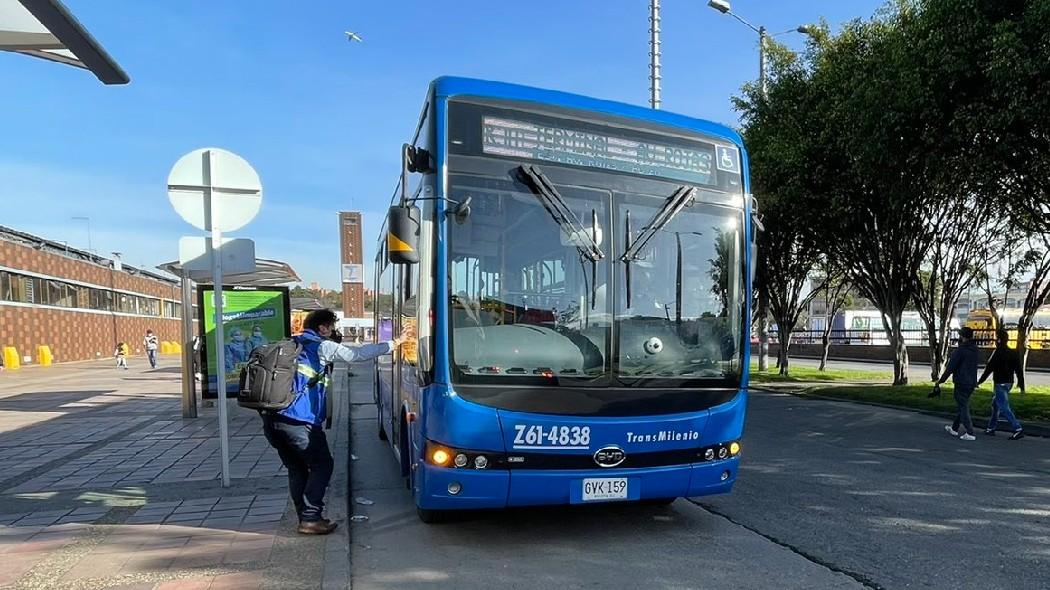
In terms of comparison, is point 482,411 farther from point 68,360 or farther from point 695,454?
point 68,360

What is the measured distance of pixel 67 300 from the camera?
33.8 meters

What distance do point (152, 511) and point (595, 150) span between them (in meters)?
4.83

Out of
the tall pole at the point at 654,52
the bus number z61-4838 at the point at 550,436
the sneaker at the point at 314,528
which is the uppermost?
the tall pole at the point at 654,52

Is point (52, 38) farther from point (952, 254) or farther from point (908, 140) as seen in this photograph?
point (952, 254)

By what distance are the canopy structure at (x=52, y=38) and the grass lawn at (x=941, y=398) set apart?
13946 millimetres

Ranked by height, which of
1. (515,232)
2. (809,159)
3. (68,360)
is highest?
(809,159)

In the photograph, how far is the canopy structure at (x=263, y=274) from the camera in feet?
39.5

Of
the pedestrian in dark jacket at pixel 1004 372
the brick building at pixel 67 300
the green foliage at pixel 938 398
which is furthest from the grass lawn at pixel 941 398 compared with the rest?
the brick building at pixel 67 300

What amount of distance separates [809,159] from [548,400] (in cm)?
1218

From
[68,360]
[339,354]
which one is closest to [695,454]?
[339,354]

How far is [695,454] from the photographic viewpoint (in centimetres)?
481

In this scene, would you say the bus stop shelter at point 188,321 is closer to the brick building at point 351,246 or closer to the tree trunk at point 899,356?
the tree trunk at point 899,356

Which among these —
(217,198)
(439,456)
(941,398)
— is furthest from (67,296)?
(941,398)

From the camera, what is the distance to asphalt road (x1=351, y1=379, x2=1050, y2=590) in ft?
13.7
